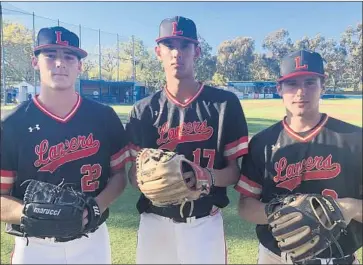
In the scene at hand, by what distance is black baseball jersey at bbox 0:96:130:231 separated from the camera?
1.67 meters

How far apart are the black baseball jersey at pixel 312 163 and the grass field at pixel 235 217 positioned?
0.32ft

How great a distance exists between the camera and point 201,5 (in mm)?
1898

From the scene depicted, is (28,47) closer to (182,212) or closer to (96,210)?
(96,210)

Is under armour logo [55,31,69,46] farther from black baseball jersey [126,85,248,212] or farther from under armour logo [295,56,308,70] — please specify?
under armour logo [295,56,308,70]

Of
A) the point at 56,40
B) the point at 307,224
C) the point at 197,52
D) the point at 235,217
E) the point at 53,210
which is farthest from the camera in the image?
the point at 235,217

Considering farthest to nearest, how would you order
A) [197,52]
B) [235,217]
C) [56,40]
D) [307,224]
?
1. [235,217]
2. [197,52]
3. [56,40]
4. [307,224]

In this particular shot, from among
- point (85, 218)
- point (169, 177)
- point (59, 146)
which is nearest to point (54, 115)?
point (59, 146)

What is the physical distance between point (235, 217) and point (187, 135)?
0.65 metres

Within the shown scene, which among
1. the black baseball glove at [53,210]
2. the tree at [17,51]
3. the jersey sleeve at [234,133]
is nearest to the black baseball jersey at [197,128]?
the jersey sleeve at [234,133]

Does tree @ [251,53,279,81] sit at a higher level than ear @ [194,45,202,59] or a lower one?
lower

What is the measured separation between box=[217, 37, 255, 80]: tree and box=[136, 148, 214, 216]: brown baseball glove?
1.86 ft

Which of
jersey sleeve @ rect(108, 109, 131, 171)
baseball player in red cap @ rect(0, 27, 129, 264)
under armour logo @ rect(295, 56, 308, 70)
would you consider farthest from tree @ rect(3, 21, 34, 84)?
under armour logo @ rect(295, 56, 308, 70)

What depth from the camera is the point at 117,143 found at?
178cm

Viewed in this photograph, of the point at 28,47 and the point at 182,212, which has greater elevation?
the point at 28,47
